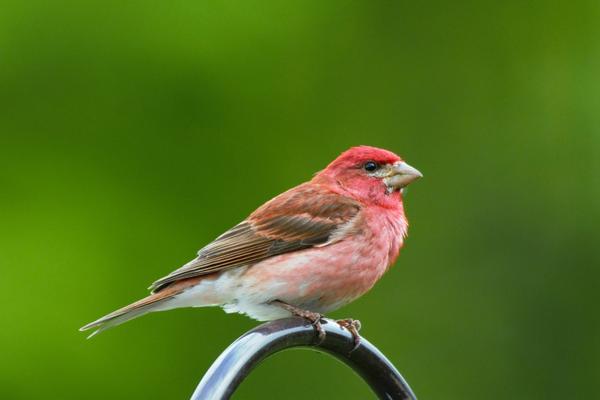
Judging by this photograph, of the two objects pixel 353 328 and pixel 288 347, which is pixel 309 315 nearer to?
pixel 353 328

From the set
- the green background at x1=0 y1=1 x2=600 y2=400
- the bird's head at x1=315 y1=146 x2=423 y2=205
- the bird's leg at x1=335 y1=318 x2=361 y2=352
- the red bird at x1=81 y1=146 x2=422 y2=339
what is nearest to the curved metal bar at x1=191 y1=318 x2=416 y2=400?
the bird's leg at x1=335 y1=318 x2=361 y2=352

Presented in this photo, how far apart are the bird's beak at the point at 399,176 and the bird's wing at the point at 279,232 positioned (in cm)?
25

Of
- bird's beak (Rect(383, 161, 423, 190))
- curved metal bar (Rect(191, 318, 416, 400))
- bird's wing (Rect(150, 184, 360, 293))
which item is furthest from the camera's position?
bird's beak (Rect(383, 161, 423, 190))

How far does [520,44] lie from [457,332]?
2.46 metres

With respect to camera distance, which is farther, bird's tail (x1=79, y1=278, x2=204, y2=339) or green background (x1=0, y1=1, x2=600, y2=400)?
green background (x1=0, y1=1, x2=600, y2=400)

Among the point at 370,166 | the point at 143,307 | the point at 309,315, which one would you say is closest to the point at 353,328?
the point at 309,315

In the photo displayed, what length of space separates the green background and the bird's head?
183cm

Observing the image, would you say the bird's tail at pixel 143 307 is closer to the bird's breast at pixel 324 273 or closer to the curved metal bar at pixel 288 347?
the bird's breast at pixel 324 273

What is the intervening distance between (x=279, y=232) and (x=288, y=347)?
183 centimetres

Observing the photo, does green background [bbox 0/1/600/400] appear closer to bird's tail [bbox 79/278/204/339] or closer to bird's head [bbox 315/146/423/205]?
bird's head [bbox 315/146/423/205]

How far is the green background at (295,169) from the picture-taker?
8.18 metres

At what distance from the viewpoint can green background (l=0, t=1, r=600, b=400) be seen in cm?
818

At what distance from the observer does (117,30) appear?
857 cm

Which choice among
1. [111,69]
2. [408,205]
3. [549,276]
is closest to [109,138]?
[111,69]
